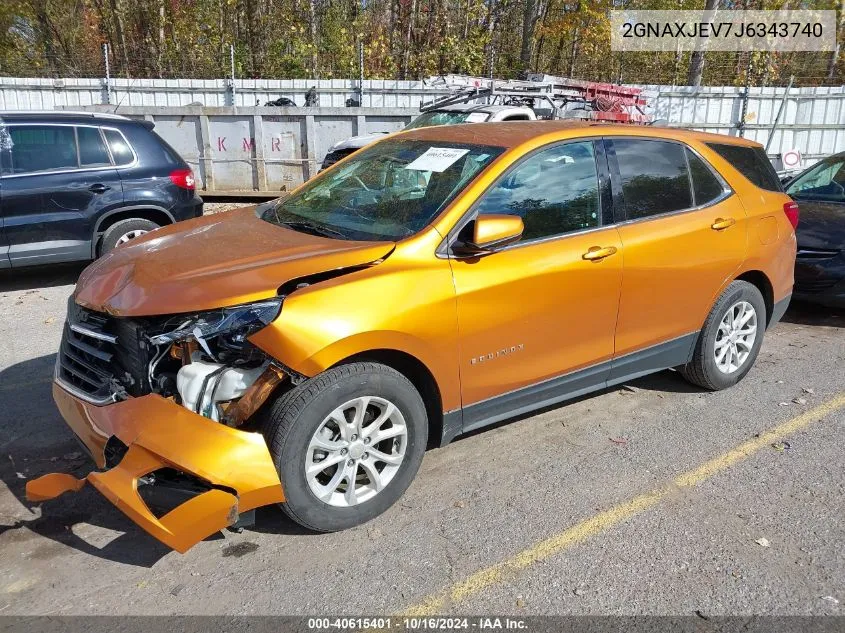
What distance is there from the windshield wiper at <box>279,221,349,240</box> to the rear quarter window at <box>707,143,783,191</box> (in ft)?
9.11

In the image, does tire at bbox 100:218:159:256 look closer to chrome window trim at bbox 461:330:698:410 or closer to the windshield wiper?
the windshield wiper

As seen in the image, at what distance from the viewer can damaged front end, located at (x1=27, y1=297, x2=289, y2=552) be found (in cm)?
269

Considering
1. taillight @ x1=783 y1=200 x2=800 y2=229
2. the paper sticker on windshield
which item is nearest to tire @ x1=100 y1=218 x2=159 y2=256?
the paper sticker on windshield

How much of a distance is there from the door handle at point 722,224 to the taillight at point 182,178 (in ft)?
18.9

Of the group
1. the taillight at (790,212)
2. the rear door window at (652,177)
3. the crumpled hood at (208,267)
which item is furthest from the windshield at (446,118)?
the crumpled hood at (208,267)

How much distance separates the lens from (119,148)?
24.5 ft

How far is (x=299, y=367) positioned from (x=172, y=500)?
72 centimetres

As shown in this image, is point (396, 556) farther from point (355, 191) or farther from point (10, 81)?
point (10, 81)

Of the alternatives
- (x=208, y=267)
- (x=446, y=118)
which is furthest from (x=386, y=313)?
(x=446, y=118)

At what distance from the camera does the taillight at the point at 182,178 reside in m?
7.75

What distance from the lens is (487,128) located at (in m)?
4.20

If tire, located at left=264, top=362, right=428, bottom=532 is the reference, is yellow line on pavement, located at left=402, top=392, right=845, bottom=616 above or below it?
below

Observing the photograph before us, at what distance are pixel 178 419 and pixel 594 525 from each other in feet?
6.46

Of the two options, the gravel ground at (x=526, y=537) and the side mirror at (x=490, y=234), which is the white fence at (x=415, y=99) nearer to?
the gravel ground at (x=526, y=537)
